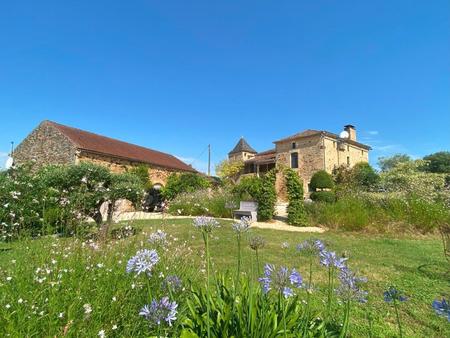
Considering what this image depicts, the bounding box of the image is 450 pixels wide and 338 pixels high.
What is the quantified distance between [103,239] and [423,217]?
9495mm

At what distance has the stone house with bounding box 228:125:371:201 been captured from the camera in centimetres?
2667

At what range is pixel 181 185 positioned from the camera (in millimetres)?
18656

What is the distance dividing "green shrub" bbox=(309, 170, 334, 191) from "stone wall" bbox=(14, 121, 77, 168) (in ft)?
61.8

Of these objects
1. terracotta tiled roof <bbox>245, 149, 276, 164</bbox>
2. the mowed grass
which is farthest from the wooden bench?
terracotta tiled roof <bbox>245, 149, 276, 164</bbox>

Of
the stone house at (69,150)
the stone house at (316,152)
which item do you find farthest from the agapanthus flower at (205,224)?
the stone house at (316,152)

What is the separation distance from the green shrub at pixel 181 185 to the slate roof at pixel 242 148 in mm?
20178

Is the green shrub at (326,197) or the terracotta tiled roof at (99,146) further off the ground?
the terracotta tiled roof at (99,146)

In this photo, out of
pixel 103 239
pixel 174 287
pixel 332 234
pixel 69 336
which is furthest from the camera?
pixel 332 234

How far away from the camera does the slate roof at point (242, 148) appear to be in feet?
129

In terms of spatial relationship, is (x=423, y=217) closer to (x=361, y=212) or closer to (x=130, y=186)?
(x=361, y=212)

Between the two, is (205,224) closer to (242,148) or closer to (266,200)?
(266,200)

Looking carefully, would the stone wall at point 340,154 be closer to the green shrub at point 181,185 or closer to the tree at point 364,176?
the tree at point 364,176

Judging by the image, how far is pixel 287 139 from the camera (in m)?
29.3

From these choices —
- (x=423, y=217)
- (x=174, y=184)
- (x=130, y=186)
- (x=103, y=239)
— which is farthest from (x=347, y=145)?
(x=103, y=239)
